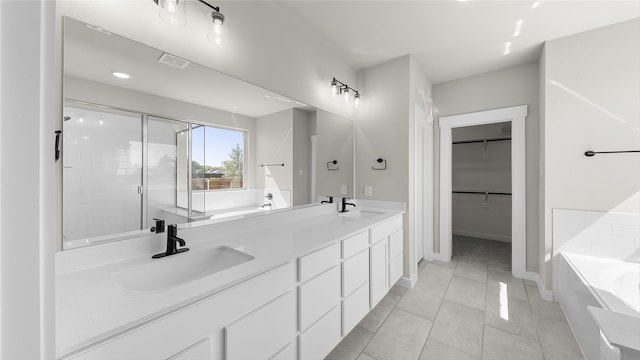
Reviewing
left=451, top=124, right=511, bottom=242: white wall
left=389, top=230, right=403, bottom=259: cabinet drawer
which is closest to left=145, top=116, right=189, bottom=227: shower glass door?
left=389, top=230, right=403, bottom=259: cabinet drawer

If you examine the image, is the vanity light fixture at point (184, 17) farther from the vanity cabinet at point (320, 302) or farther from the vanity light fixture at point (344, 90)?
the vanity cabinet at point (320, 302)

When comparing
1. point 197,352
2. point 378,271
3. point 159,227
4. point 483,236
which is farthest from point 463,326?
point 483,236

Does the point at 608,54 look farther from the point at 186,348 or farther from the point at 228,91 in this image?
the point at 186,348

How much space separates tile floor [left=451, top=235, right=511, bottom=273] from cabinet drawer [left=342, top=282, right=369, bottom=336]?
231cm

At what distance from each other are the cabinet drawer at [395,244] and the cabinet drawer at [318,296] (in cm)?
99

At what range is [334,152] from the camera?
2.69 m

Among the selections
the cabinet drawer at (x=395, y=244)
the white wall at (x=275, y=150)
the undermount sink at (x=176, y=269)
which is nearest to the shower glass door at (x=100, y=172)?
the undermount sink at (x=176, y=269)

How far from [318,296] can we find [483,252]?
3616 millimetres

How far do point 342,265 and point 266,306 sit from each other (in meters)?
0.69

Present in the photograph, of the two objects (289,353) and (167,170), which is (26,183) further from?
(289,353)

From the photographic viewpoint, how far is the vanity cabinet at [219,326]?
2.41 feet

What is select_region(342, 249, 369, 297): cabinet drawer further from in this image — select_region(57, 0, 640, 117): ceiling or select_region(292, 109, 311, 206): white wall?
select_region(57, 0, 640, 117): ceiling

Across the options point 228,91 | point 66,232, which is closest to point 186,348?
point 66,232

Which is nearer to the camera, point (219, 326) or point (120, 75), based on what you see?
point (219, 326)
